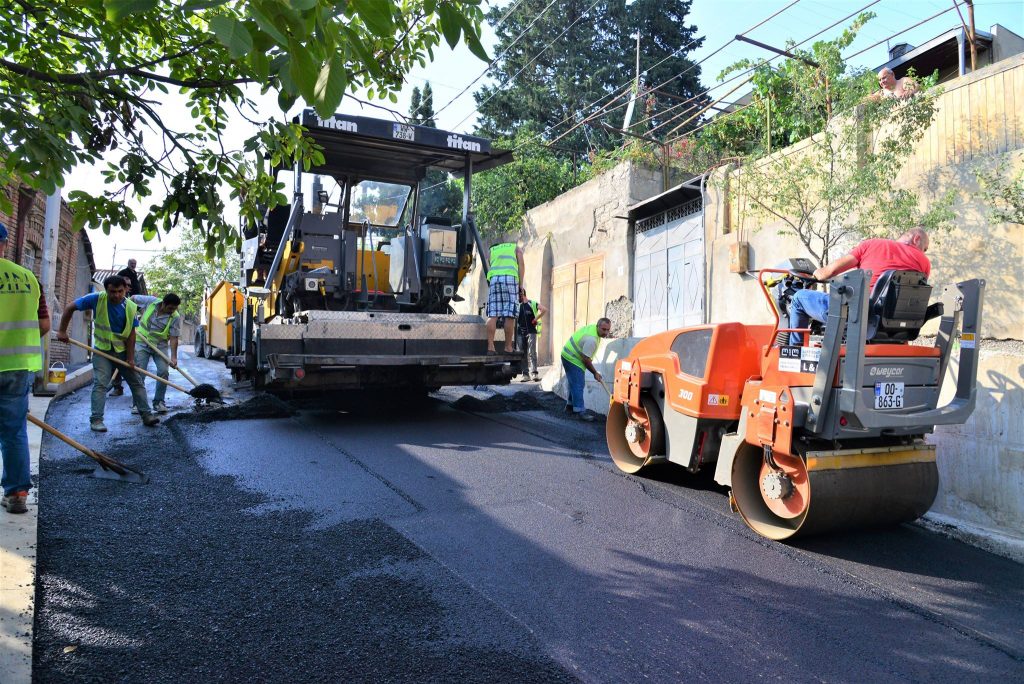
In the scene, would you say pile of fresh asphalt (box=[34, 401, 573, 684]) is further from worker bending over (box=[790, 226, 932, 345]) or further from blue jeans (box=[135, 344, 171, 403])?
blue jeans (box=[135, 344, 171, 403])

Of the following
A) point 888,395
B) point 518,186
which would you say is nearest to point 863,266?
point 888,395

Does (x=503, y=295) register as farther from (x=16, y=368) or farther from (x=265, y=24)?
(x=265, y=24)

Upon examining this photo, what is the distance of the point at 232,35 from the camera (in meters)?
1.44

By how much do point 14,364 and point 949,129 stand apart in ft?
26.0

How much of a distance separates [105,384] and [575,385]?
4879 millimetres

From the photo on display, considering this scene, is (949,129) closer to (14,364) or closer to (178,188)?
(178,188)

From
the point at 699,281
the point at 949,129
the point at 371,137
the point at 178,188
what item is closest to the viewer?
the point at 178,188

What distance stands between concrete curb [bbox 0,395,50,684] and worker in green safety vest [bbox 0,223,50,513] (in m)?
0.17

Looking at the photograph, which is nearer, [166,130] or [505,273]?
[166,130]

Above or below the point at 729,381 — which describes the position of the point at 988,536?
below

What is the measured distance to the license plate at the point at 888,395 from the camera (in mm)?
3588

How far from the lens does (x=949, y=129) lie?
22.1 ft

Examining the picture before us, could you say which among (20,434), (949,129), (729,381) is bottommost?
(20,434)

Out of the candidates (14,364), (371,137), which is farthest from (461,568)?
(371,137)
